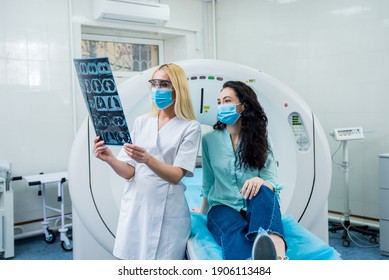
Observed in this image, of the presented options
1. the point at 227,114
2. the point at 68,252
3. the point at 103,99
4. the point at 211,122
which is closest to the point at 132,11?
the point at 211,122

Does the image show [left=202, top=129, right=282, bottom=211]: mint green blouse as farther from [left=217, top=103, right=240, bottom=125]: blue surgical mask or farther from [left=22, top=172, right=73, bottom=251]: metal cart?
[left=22, top=172, right=73, bottom=251]: metal cart

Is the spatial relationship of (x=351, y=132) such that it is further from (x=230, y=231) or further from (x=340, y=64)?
(x=230, y=231)

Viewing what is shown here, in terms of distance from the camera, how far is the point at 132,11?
3.51 meters

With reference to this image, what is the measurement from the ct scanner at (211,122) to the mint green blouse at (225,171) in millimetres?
391

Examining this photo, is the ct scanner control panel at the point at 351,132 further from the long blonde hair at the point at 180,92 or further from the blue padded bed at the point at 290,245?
the long blonde hair at the point at 180,92

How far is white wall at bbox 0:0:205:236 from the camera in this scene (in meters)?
3.12

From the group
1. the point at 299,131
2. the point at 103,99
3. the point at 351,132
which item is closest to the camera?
the point at 103,99

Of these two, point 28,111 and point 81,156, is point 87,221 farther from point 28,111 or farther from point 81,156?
point 28,111

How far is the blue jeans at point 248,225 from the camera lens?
134 centimetres

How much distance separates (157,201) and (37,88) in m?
2.26

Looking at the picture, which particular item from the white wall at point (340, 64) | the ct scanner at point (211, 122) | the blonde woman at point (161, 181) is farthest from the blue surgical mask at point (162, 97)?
the white wall at point (340, 64)

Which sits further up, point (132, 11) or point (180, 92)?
point (132, 11)

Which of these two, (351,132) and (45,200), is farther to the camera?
Result: (45,200)

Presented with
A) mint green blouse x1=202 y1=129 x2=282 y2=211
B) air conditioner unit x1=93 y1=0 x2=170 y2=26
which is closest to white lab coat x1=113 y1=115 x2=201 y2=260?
mint green blouse x1=202 y1=129 x2=282 y2=211
